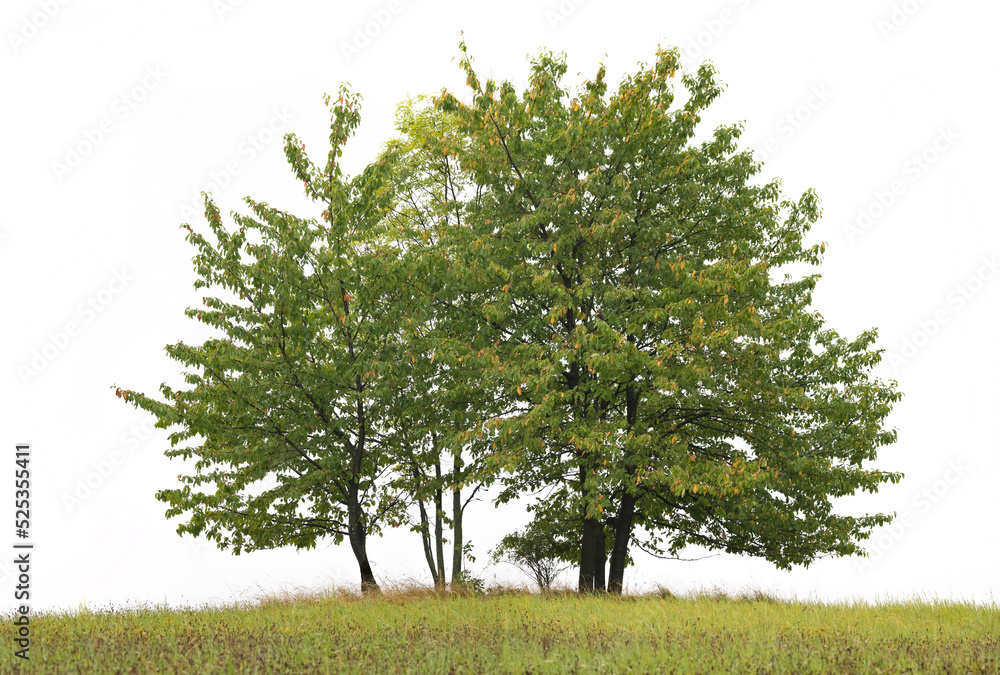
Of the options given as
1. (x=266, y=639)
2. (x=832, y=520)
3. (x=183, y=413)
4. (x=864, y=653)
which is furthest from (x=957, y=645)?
(x=183, y=413)

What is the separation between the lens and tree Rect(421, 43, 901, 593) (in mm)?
14914

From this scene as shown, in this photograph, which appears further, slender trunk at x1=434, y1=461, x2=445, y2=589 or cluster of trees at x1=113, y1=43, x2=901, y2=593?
slender trunk at x1=434, y1=461, x2=445, y2=589

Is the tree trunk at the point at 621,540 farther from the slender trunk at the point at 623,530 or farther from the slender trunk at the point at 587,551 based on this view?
the slender trunk at the point at 587,551

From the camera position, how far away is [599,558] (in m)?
16.9

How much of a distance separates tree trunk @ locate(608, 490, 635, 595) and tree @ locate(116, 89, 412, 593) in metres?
5.43

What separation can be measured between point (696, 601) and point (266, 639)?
28.5ft

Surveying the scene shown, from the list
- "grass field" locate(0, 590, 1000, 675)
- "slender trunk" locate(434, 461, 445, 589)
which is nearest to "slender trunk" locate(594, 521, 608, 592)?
"grass field" locate(0, 590, 1000, 675)

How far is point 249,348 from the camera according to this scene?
52.4 feet

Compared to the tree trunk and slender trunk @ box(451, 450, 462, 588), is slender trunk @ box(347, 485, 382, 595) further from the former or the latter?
the tree trunk

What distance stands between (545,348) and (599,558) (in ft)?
16.8

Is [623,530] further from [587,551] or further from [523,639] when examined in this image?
[523,639]

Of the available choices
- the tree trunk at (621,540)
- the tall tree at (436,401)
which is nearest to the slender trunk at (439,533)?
the tall tree at (436,401)

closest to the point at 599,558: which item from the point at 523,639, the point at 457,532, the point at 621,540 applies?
the point at 621,540

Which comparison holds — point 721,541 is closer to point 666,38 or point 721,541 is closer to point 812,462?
point 812,462
